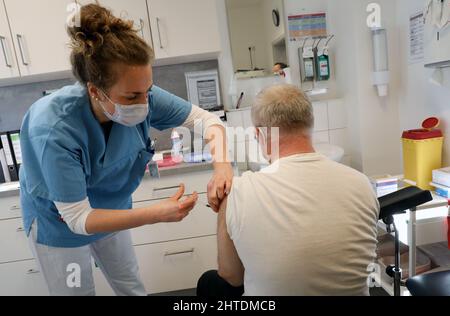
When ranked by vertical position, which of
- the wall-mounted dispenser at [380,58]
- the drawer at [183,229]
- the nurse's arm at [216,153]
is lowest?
the drawer at [183,229]

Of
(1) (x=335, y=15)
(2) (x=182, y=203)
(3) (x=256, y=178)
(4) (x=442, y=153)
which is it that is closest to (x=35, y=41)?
(2) (x=182, y=203)

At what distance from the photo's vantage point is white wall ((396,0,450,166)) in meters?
1.57

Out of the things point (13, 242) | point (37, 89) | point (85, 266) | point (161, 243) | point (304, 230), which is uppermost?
point (37, 89)

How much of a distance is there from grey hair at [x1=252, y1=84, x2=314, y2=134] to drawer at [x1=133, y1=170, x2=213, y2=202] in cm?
97

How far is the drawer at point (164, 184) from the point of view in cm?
174

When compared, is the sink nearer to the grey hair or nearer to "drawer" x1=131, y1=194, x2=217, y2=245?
"drawer" x1=131, y1=194, x2=217, y2=245

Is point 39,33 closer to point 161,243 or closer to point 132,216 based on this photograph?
point 161,243

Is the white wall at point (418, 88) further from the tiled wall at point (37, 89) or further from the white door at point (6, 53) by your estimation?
the white door at point (6, 53)

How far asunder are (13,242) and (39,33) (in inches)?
47.3

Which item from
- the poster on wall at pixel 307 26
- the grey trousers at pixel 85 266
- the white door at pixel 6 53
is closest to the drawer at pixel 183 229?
the grey trousers at pixel 85 266

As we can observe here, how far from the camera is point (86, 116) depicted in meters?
0.93

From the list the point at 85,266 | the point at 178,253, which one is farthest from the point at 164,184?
the point at 85,266

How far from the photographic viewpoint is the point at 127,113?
0.90m

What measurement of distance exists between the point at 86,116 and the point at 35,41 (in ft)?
4.07
